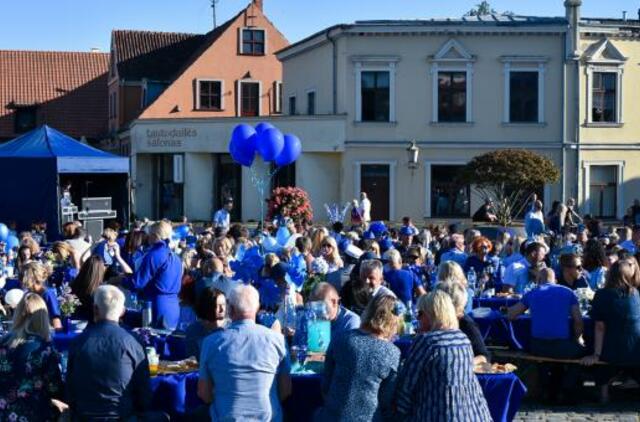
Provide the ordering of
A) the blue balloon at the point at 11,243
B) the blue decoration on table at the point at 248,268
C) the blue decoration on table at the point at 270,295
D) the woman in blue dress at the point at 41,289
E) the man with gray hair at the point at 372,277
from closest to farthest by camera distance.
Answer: the man with gray hair at the point at 372,277 < the woman in blue dress at the point at 41,289 < the blue decoration on table at the point at 270,295 < the blue decoration on table at the point at 248,268 < the blue balloon at the point at 11,243

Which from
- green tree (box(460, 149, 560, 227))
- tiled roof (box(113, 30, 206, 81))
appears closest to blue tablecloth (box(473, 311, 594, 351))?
green tree (box(460, 149, 560, 227))

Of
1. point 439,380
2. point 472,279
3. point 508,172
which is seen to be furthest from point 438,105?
point 439,380

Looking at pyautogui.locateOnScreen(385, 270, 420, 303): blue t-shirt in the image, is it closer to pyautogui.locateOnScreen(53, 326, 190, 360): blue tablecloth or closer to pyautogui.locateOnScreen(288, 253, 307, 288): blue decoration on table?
pyautogui.locateOnScreen(288, 253, 307, 288): blue decoration on table

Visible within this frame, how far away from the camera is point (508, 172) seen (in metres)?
31.5

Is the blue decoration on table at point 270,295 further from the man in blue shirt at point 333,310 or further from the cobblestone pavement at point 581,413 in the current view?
the cobblestone pavement at point 581,413

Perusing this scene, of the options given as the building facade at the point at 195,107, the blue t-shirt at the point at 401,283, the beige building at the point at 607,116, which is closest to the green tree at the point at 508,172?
the beige building at the point at 607,116

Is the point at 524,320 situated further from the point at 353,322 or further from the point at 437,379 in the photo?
the point at 437,379

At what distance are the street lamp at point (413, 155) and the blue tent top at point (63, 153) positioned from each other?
10996 millimetres

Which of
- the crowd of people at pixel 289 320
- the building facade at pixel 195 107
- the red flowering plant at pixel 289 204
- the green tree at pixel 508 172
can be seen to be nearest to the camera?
the crowd of people at pixel 289 320

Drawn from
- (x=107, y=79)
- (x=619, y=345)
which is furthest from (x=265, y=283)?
(x=107, y=79)

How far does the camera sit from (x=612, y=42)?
34875 mm

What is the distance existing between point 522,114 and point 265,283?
26.0 meters

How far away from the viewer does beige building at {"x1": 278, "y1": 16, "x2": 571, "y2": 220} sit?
34.6 m

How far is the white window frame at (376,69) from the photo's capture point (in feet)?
114
